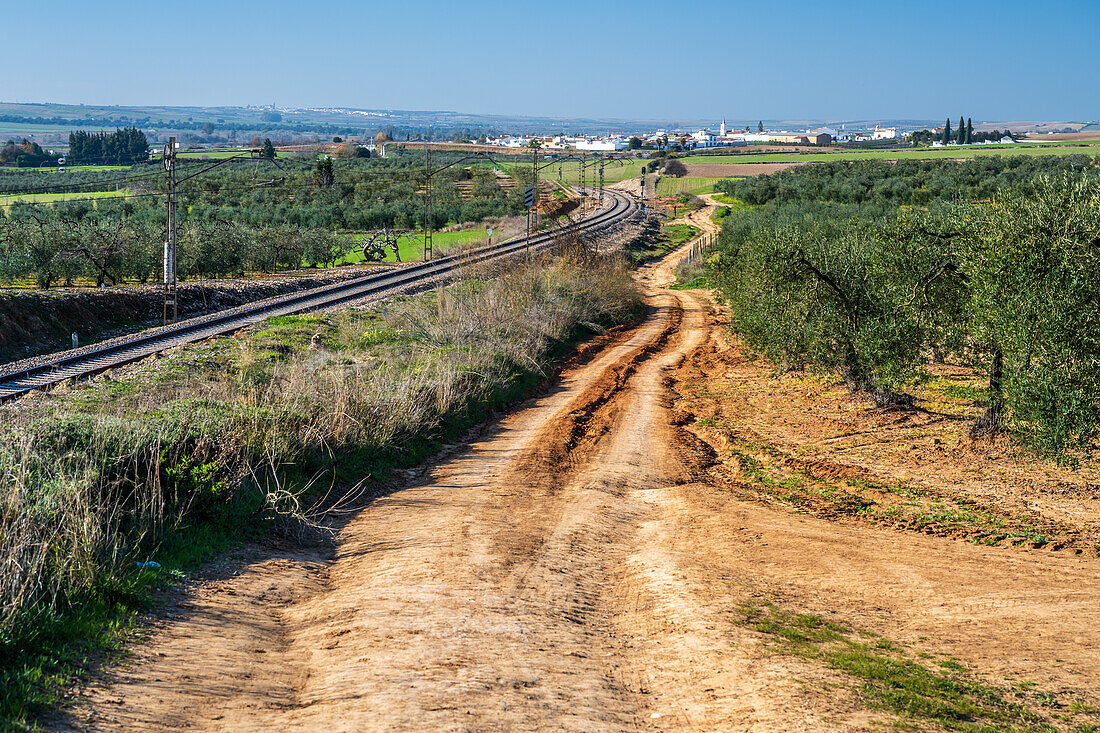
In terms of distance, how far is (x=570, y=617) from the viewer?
8.51m

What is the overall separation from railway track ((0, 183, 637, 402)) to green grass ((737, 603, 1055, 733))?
49.5 feet

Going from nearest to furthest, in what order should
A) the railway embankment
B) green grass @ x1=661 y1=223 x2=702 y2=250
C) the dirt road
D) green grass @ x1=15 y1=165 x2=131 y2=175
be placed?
1. the dirt road
2. the railway embankment
3. green grass @ x1=661 y1=223 x2=702 y2=250
4. green grass @ x1=15 y1=165 x2=131 y2=175

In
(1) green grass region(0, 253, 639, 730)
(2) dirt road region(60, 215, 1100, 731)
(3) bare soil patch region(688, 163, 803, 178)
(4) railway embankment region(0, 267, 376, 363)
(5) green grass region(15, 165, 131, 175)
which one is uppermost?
(3) bare soil patch region(688, 163, 803, 178)

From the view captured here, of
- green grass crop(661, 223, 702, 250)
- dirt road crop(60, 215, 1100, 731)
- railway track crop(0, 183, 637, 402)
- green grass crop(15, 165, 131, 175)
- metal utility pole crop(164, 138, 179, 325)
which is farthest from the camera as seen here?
green grass crop(15, 165, 131, 175)

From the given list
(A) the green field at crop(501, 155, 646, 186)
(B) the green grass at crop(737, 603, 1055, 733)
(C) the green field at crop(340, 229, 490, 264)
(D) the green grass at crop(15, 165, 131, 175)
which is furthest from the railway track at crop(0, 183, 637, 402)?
(A) the green field at crop(501, 155, 646, 186)

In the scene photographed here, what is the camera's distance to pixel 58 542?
753 centimetres

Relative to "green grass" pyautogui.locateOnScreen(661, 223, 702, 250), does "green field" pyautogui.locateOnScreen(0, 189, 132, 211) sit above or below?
above

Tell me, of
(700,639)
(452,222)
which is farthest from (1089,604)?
(452,222)

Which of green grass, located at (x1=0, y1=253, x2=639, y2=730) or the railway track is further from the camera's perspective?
the railway track

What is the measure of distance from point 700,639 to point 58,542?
5.89m

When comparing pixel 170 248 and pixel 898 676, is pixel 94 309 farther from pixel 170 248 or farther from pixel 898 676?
pixel 898 676

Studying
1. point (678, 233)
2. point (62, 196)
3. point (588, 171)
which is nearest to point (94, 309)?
point (678, 233)

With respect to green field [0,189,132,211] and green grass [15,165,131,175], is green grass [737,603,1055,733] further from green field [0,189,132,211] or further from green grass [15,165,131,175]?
green grass [15,165,131,175]

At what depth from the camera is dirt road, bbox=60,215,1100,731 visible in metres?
6.27
